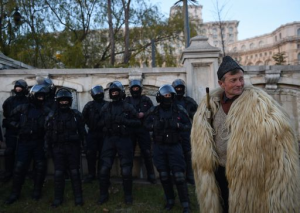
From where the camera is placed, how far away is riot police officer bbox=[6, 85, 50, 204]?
16.4 ft

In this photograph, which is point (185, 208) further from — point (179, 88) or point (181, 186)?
point (179, 88)

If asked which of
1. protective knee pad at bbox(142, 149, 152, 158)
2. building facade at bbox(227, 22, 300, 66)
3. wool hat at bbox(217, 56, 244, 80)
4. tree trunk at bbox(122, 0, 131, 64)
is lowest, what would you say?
protective knee pad at bbox(142, 149, 152, 158)

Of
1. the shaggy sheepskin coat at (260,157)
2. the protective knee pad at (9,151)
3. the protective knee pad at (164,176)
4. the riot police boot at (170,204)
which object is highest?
the shaggy sheepskin coat at (260,157)

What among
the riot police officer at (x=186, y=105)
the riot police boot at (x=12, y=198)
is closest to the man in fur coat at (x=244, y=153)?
the riot police officer at (x=186, y=105)

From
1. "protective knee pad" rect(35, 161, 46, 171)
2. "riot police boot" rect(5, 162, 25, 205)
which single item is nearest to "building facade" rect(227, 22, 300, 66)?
"protective knee pad" rect(35, 161, 46, 171)

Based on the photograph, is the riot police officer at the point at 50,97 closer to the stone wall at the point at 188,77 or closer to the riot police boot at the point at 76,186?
the stone wall at the point at 188,77

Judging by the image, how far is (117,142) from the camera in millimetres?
4977

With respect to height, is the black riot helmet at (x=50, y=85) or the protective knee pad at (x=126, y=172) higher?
the black riot helmet at (x=50, y=85)

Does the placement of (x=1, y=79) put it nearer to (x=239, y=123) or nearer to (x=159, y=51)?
(x=239, y=123)

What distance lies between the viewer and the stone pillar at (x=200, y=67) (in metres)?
6.79

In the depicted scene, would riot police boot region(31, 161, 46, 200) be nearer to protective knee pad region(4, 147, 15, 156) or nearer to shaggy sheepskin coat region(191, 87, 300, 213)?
protective knee pad region(4, 147, 15, 156)

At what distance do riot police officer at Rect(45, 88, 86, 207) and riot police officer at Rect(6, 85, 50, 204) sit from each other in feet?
1.17

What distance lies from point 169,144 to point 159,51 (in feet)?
43.4

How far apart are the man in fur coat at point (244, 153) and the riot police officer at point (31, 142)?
12.1ft
